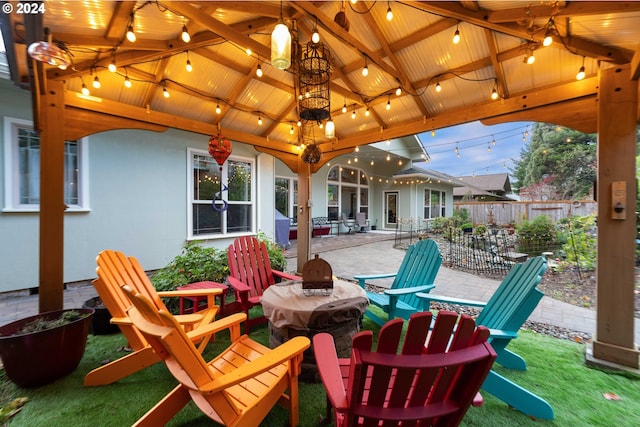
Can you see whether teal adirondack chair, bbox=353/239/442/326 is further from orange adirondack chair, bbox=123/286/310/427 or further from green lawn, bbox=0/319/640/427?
orange adirondack chair, bbox=123/286/310/427

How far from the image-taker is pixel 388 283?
15.3ft

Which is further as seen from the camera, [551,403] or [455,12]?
[455,12]

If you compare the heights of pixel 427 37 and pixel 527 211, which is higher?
pixel 427 37

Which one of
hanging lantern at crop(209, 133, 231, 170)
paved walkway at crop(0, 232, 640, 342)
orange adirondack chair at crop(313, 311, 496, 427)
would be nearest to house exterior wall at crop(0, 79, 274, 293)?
paved walkway at crop(0, 232, 640, 342)

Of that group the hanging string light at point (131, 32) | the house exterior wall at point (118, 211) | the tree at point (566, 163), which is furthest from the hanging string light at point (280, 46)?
the tree at point (566, 163)

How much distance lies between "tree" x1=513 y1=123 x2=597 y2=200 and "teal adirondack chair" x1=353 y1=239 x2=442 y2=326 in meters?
15.5

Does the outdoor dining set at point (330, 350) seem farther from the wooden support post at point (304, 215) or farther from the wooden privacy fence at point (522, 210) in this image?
the wooden privacy fence at point (522, 210)

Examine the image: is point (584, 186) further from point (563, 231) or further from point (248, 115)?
point (248, 115)

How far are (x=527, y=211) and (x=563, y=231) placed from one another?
4.11m

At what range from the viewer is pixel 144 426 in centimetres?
142

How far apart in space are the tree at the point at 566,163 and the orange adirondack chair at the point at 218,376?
1773 centimetres

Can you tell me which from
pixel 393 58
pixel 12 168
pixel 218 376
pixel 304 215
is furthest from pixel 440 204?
pixel 12 168

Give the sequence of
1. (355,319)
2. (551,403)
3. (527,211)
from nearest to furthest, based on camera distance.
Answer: (551,403)
(355,319)
(527,211)

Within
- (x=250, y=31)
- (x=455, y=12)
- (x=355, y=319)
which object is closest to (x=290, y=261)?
(x=355, y=319)
